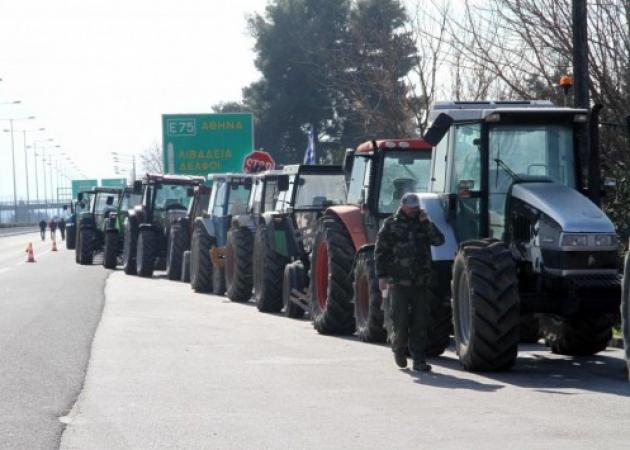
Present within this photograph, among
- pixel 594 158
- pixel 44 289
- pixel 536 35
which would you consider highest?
pixel 536 35

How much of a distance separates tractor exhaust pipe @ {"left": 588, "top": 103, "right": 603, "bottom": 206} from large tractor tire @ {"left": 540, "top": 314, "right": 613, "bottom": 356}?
1197 mm

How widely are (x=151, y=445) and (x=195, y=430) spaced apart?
2.26 feet

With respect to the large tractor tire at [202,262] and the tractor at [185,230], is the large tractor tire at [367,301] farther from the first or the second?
the tractor at [185,230]

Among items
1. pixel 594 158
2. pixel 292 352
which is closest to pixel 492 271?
pixel 594 158

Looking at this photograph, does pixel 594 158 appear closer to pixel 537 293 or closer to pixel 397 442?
pixel 537 293

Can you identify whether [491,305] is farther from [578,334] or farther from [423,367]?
[578,334]

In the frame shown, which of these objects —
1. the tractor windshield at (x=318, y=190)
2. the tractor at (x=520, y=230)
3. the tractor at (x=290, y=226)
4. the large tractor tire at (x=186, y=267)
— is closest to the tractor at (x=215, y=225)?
the large tractor tire at (x=186, y=267)

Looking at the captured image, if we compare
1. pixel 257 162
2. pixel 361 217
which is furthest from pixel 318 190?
pixel 257 162

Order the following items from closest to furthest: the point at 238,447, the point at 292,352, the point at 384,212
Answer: the point at 238,447 → the point at 292,352 → the point at 384,212

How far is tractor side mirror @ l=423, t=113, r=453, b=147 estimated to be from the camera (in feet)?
46.4

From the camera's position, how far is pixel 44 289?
29578 millimetres

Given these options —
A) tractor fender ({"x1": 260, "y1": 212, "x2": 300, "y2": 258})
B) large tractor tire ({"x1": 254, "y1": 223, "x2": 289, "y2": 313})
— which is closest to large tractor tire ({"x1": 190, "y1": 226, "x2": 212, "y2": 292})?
large tractor tire ({"x1": 254, "y1": 223, "x2": 289, "y2": 313})

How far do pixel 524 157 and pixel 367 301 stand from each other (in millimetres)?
3088

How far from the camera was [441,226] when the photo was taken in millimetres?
14430
